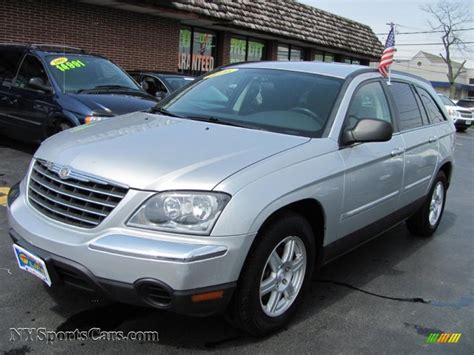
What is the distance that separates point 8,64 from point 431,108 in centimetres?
648

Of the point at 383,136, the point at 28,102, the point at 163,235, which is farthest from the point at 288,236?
the point at 28,102

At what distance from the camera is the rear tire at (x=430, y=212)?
5.54 meters

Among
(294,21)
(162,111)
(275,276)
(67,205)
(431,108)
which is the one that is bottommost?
(275,276)

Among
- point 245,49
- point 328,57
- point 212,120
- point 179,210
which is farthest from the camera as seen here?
point 328,57

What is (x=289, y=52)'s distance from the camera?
20719 millimetres

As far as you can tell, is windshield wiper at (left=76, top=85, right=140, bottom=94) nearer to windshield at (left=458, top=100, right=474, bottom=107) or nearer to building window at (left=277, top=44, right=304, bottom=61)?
building window at (left=277, top=44, right=304, bottom=61)

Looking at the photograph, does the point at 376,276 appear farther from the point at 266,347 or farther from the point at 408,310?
the point at 266,347

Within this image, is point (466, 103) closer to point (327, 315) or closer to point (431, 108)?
point (431, 108)

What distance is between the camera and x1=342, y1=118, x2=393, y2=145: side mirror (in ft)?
12.1

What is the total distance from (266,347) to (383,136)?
1.68m

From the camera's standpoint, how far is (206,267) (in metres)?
2.70

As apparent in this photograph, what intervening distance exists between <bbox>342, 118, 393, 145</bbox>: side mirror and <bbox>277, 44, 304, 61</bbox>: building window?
17.0 m

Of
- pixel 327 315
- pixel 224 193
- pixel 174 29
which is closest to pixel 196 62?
pixel 174 29

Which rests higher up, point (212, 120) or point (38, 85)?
point (212, 120)
